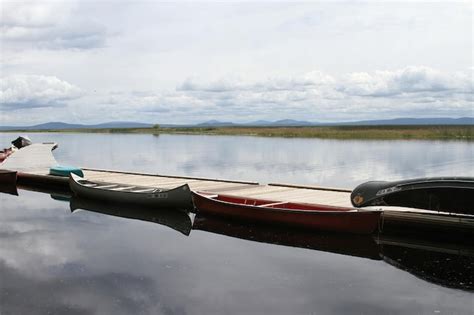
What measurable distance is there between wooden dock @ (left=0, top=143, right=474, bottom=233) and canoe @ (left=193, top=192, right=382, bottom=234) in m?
0.82

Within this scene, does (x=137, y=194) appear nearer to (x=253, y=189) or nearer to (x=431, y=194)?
(x=253, y=189)

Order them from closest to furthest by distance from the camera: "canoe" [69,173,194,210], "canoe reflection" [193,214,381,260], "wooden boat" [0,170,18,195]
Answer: "canoe reflection" [193,214,381,260], "canoe" [69,173,194,210], "wooden boat" [0,170,18,195]

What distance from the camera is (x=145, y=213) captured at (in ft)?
61.7

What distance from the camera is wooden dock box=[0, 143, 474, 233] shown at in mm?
13844

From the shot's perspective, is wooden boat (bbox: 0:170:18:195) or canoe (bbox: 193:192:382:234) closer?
canoe (bbox: 193:192:382:234)

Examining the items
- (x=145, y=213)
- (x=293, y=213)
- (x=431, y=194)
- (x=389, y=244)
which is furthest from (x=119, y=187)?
(x=431, y=194)

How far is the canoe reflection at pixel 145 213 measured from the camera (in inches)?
678

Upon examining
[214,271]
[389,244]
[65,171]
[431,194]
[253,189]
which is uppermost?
[431,194]

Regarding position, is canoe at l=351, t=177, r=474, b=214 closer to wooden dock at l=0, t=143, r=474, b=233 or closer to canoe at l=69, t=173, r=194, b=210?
wooden dock at l=0, t=143, r=474, b=233

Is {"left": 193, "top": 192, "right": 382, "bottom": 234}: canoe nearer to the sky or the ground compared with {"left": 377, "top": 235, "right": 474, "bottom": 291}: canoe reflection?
nearer to the sky

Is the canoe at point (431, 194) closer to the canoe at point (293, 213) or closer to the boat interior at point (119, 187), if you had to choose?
the canoe at point (293, 213)

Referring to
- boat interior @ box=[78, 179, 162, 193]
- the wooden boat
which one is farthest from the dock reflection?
the wooden boat

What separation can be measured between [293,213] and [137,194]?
661 centimetres

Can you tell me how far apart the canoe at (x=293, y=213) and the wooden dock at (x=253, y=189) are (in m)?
0.82
